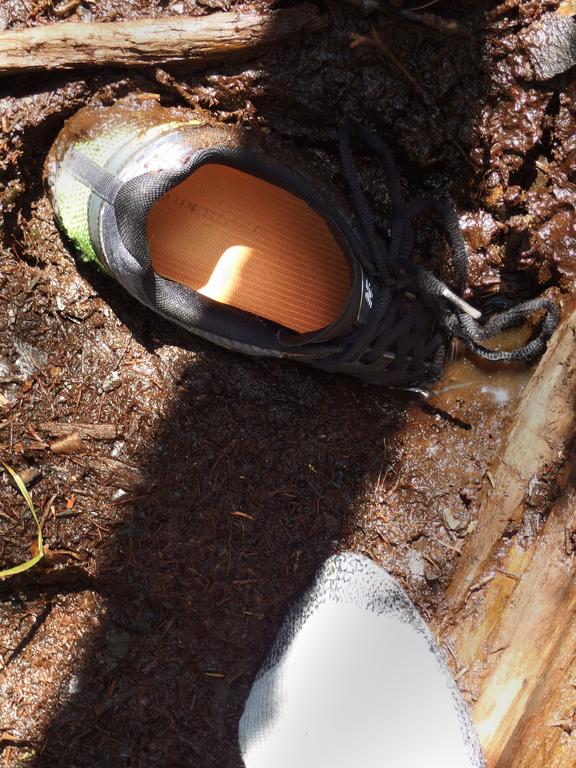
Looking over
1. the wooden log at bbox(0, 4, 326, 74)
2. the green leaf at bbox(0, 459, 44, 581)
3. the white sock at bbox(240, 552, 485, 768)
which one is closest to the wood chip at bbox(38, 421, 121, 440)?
the green leaf at bbox(0, 459, 44, 581)

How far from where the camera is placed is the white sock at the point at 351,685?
6.40 feet

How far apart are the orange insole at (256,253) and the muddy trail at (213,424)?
0.17 meters

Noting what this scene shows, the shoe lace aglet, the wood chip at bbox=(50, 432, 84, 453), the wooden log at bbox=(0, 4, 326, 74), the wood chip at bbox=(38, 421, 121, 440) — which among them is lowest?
the wood chip at bbox=(50, 432, 84, 453)

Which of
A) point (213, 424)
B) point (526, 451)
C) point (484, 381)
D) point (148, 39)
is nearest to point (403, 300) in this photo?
point (484, 381)

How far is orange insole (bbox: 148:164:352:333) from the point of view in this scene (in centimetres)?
196

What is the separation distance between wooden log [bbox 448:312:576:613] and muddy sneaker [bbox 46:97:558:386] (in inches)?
3.5

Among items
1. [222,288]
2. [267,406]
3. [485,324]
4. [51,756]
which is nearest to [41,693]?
[51,756]

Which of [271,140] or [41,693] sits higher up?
[271,140]

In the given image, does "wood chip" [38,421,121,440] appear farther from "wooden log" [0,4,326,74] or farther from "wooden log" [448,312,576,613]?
"wooden log" [448,312,576,613]

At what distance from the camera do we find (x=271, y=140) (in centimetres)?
198

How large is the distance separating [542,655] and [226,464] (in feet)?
3.23

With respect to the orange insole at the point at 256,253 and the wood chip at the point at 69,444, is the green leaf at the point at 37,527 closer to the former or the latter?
the wood chip at the point at 69,444

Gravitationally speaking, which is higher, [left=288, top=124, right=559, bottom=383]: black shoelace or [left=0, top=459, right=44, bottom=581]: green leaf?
[left=288, top=124, right=559, bottom=383]: black shoelace

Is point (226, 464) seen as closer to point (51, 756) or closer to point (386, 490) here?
point (386, 490)
